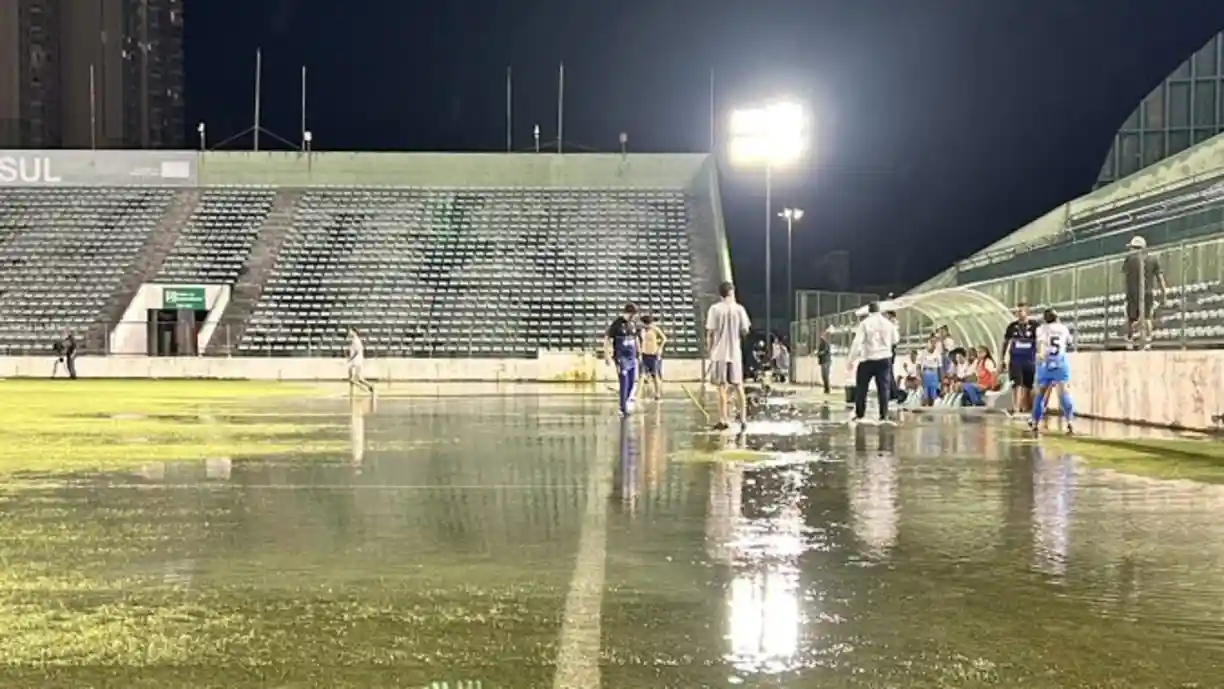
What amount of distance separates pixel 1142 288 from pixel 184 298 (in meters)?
40.3

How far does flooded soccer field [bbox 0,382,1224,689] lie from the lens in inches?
170

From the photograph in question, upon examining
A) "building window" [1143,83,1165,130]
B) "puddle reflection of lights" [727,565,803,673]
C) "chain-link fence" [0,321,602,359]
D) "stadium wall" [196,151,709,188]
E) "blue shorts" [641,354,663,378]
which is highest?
"building window" [1143,83,1165,130]

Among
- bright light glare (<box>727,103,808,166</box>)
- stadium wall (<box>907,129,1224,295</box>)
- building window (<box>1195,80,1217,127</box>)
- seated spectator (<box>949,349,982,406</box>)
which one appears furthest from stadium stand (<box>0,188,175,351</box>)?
building window (<box>1195,80,1217,127</box>)

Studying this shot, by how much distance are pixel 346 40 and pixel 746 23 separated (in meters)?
18.5

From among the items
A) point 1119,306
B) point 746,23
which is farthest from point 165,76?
point 1119,306

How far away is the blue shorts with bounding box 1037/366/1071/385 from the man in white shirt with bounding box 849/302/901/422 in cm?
219

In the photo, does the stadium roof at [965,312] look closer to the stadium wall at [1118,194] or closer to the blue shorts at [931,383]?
the blue shorts at [931,383]

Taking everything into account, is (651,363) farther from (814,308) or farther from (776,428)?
(814,308)

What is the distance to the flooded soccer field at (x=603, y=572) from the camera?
432 cm

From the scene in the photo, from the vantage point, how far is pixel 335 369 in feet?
148

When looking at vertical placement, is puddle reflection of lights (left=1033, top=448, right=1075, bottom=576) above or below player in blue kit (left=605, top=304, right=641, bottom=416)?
below

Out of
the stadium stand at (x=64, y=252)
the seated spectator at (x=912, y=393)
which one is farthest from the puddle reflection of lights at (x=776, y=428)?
the stadium stand at (x=64, y=252)

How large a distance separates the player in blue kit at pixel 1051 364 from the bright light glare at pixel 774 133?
3209 centimetres

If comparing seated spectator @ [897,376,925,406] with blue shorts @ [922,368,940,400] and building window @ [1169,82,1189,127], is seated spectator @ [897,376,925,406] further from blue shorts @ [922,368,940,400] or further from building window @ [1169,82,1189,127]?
building window @ [1169,82,1189,127]
